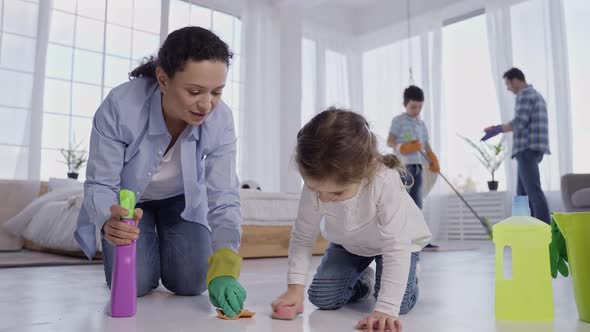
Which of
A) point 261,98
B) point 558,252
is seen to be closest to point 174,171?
point 558,252

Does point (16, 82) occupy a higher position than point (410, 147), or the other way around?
point (16, 82)

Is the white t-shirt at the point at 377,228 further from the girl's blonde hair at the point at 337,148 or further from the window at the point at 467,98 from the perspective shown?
the window at the point at 467,98

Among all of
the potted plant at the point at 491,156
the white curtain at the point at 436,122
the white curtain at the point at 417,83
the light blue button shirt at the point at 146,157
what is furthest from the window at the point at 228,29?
the light blue button shirt at the point at 146,157

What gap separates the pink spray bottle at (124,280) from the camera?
3.78 ft

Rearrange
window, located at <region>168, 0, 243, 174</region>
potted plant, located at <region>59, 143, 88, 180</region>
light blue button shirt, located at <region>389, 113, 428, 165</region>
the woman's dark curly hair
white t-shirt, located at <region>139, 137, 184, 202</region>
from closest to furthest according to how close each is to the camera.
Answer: the woman's dark curly hair, white t-shirt, located at <region>139, 137, 184, 202</region>, light blue button shirt, located at <region>389, 113, 428, 165</region>, potted plant, located at <region>59, 143, 88, 180</region>, window, located at <region>168, 0, 243, 174</region>

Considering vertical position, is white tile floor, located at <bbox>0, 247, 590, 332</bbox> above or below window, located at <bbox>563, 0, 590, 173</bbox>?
below

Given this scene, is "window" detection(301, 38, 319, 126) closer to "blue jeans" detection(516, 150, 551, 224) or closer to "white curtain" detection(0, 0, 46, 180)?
"blue jeans" detection(516, 150, 551, 224)

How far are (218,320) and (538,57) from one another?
4607 mm

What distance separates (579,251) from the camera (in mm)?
1132

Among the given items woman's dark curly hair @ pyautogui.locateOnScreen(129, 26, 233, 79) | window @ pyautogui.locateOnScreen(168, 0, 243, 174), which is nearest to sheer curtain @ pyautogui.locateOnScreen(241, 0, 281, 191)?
window @ pyautogui.locateOnScreen(168, 0, 243, 174)

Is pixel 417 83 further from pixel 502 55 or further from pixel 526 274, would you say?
pixel 526 274

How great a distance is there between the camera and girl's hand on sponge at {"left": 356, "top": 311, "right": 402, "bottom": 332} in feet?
3.41

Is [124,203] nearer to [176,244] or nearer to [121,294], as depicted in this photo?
[121,294]

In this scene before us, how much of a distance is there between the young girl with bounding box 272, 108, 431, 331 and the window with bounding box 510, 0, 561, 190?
387cm
